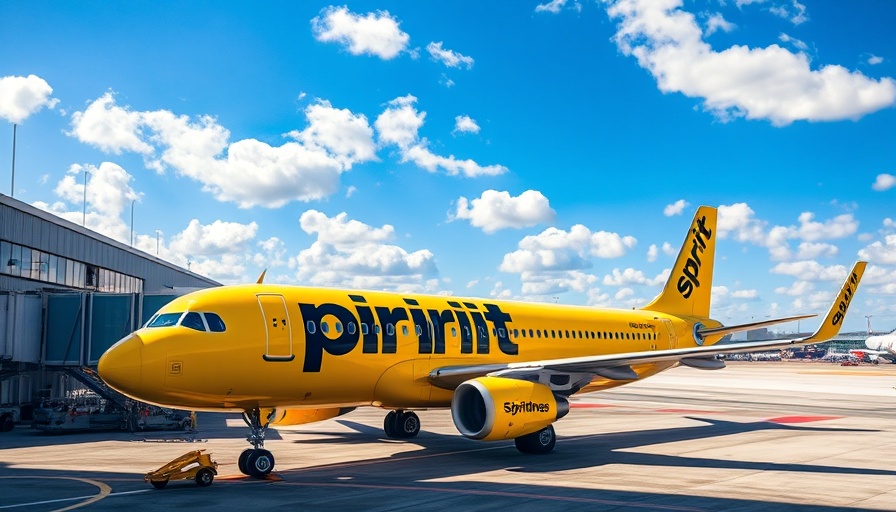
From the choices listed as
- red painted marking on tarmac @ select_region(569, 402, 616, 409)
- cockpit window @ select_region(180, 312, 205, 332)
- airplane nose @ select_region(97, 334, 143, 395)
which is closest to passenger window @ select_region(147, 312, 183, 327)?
cockpit window @ select_region(180, 312, 205, 332)

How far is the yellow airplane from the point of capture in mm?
17969

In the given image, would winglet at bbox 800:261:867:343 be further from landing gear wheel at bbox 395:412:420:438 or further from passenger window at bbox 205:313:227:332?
passenger window at bbox 205:313:227:332

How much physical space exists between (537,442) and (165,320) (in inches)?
415

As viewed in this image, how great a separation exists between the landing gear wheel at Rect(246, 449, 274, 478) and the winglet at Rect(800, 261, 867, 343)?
53.0ft

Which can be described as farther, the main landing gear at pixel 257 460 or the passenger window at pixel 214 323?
the passenger window at pixel 214 323

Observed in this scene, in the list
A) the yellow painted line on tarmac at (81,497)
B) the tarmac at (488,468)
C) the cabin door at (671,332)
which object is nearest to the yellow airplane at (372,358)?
the tarmac at (488,468)

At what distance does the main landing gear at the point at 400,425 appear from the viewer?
27.0m

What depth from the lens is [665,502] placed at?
48.2ft

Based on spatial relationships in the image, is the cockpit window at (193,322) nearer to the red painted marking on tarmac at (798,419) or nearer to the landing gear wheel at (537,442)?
the landing gear wheel at (537,442)

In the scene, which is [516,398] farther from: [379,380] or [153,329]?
[153,329]

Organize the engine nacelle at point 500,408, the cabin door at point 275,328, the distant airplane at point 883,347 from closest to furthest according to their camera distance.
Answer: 1. the cabin door at point 275,328
2. the engine nacelle at point 500,408
3. the distant airplane at point 883,347

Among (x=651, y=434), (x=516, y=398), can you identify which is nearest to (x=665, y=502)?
(x=516, y=398)

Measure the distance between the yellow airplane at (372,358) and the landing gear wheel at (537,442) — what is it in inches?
1.7

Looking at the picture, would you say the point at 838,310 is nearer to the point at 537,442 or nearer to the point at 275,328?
the point at 537,442
